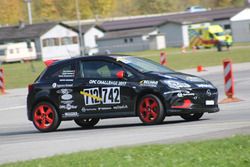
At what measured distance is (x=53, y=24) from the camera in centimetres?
10344

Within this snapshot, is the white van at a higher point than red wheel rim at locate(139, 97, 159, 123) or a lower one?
higher

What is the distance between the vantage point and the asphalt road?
1221 cm

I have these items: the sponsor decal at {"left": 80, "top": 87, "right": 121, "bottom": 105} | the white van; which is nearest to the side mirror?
the sponsor decal at {"left": 80, "top": 87, "right": 121, "bottom": 105}

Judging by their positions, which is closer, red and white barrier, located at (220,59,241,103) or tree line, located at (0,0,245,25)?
red and white barrier, located at (220,59,241,103)

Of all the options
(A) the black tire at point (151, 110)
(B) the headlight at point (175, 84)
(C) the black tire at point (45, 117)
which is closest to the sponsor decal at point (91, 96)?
(C) the black tire at point (45, 117)

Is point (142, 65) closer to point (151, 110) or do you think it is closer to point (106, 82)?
point (106, 82)

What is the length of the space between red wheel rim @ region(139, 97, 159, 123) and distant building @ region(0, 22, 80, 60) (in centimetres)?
8473

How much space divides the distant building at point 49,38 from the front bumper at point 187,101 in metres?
84.8

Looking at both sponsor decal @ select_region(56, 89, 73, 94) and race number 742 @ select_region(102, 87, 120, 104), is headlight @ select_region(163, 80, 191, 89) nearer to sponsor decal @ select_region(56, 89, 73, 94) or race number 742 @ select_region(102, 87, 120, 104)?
race number 742 @ select_region(102, 87, 120, 104)

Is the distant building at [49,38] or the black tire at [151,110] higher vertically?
the distant building at [49,38]

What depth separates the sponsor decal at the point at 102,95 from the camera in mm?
15535

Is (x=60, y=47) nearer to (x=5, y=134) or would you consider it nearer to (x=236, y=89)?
(x=236, y=89)

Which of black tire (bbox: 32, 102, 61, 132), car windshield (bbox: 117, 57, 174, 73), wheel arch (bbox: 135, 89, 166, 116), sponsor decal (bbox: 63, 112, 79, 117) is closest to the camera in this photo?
wheel arch (bbox: 135, 89, 166, 116)

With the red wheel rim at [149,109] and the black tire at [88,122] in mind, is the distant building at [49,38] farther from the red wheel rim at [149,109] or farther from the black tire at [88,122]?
the red wheel rim at [149,109]
